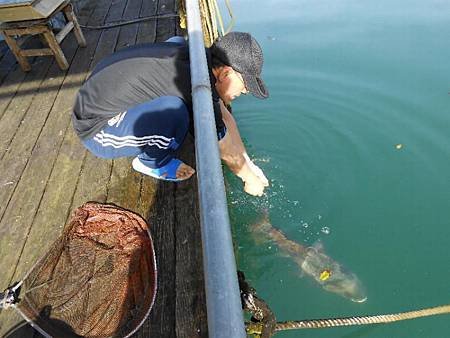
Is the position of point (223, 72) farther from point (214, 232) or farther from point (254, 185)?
point (214, 232)

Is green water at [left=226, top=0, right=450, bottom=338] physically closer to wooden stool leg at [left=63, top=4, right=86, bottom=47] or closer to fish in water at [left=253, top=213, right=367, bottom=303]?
fish in water at [left=253, top=213, right=367, bottom=303]

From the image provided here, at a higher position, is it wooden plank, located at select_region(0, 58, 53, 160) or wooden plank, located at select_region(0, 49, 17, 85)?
wooden plank, located at select_region(0, 49, 17, 85)

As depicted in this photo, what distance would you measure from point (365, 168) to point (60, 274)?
3112 mm

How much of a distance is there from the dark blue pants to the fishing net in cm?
43

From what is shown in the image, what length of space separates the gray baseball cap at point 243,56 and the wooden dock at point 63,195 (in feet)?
2.79

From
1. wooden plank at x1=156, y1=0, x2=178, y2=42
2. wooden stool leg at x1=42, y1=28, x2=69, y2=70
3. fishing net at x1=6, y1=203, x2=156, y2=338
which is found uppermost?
wooden stool leg at x1=42, y1=28, x2=69, y2=70

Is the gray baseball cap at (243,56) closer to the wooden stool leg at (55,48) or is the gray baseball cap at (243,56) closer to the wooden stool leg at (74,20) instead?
the wooden stool leg at (55,48)

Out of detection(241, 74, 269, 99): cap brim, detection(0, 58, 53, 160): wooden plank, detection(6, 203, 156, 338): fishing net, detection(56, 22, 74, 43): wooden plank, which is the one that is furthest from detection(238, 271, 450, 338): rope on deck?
detection(56, 22, 74, 43): wooden plank

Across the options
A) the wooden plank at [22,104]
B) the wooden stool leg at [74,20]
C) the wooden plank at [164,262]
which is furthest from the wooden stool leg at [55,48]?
the wooden plank at [164,262]

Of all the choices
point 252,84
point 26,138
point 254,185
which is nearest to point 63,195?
point 26,138

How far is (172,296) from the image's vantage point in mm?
2131

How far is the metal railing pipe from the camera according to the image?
91 cm

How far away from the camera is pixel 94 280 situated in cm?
225

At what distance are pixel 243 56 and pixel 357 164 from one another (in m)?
2.35
